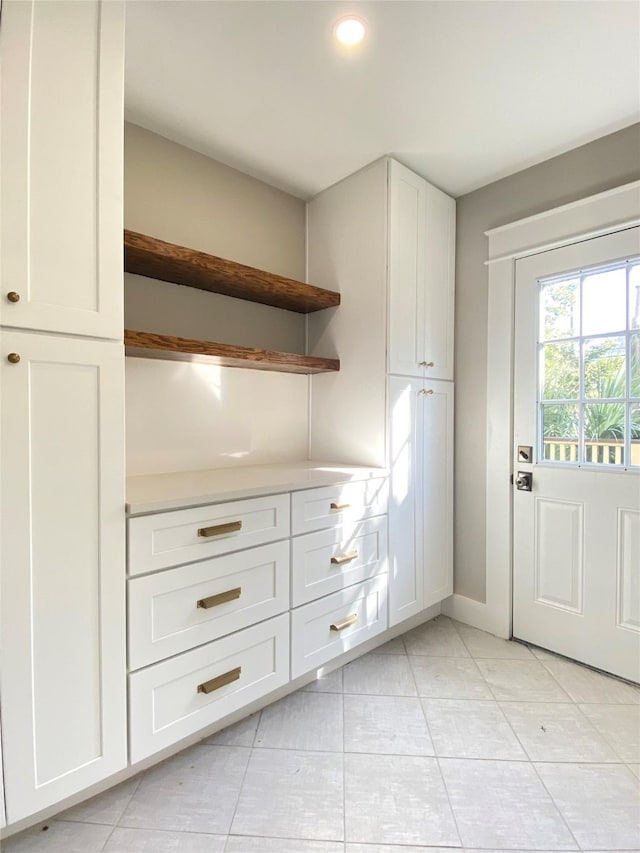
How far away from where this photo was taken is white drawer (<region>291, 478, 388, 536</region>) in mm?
1564

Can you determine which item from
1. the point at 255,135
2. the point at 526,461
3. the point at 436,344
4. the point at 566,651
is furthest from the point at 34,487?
the point at 566,651

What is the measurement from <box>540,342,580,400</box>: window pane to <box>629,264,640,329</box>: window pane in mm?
226

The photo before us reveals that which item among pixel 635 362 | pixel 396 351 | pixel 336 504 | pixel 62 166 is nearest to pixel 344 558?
pixel 336 504

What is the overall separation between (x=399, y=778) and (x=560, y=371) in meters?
1.83

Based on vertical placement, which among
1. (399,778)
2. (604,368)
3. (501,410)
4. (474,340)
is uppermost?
(474,340)

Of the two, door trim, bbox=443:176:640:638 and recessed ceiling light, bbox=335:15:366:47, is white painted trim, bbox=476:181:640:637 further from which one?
recessed ceiling light, bbox=335:15:366:47

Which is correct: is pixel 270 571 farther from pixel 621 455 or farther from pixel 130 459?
pixel 621 455

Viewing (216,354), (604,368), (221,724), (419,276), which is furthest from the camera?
(419,276)

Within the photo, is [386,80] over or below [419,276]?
over

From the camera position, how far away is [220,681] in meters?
1.33

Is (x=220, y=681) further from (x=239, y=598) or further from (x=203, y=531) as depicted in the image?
(x=203, y=531)

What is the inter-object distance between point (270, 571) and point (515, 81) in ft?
6.82

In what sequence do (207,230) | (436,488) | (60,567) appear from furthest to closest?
1. (436,488)
2. (207,230)
3. (60,567)

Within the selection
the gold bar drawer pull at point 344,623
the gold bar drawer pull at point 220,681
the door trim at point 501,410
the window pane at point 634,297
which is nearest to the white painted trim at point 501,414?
the door trim at point 501,410
